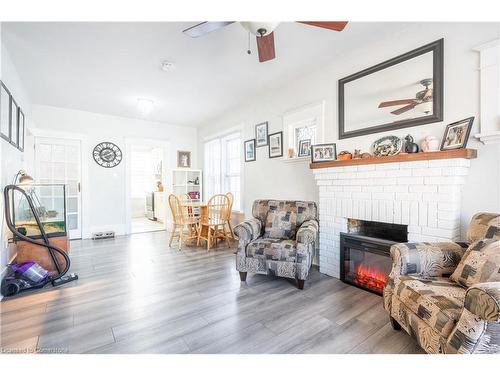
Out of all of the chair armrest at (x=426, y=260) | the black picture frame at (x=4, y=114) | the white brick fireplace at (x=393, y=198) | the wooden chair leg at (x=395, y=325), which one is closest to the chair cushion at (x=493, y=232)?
the chair armrest at (x=426, y=260)

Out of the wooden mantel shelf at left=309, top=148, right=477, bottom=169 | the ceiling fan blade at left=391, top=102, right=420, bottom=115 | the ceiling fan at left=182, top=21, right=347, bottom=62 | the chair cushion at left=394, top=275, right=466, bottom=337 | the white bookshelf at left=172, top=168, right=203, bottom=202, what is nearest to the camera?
the chair cushion at left=394, top=275, right=466, bottom=337

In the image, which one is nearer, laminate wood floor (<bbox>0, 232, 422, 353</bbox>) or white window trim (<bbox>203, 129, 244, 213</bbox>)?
laminate wood floor (<bbox>0, 232, 422, 353</bbox>)

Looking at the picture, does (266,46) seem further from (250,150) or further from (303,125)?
(250,150)

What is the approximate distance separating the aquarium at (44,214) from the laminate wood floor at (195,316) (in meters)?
0.61

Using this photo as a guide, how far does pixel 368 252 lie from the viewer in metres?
2.43

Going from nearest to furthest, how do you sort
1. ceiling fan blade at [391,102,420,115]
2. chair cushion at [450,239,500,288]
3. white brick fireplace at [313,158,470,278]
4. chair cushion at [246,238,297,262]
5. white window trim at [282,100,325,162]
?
1. chair cushion at [450,239,500,288]
2. white brick fireplace at [313,158,470,278]
3. ceiling fan blade at [391,102,420,115]
4. chair cushion at [246,238,297,262]
5. white window trim at [282,100,325,162]

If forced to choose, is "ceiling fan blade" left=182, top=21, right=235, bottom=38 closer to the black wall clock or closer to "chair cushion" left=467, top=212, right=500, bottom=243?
"chair cushion" left=467, top=212, right=500, bottom=243

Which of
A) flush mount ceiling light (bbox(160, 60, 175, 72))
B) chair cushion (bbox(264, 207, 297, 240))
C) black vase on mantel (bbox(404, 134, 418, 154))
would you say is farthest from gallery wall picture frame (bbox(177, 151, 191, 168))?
black vase on mantel (bbox(404, 134, 418, 154))

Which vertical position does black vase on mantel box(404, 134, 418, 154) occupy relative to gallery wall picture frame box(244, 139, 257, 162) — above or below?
below

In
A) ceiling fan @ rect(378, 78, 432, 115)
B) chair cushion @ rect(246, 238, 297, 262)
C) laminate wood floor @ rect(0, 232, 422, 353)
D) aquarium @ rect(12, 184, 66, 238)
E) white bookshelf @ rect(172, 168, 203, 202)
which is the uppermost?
ceiling fan @ rect(378, 78, 432, 115)

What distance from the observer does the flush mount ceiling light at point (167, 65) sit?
280 cm

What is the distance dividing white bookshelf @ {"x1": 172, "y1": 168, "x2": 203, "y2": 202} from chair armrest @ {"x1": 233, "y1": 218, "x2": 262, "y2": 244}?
3.19 metres

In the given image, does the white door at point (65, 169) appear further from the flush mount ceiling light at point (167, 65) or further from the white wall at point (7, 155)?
the flush mount ceiling light at point (167, 65)

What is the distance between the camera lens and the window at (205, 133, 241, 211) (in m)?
4.78
